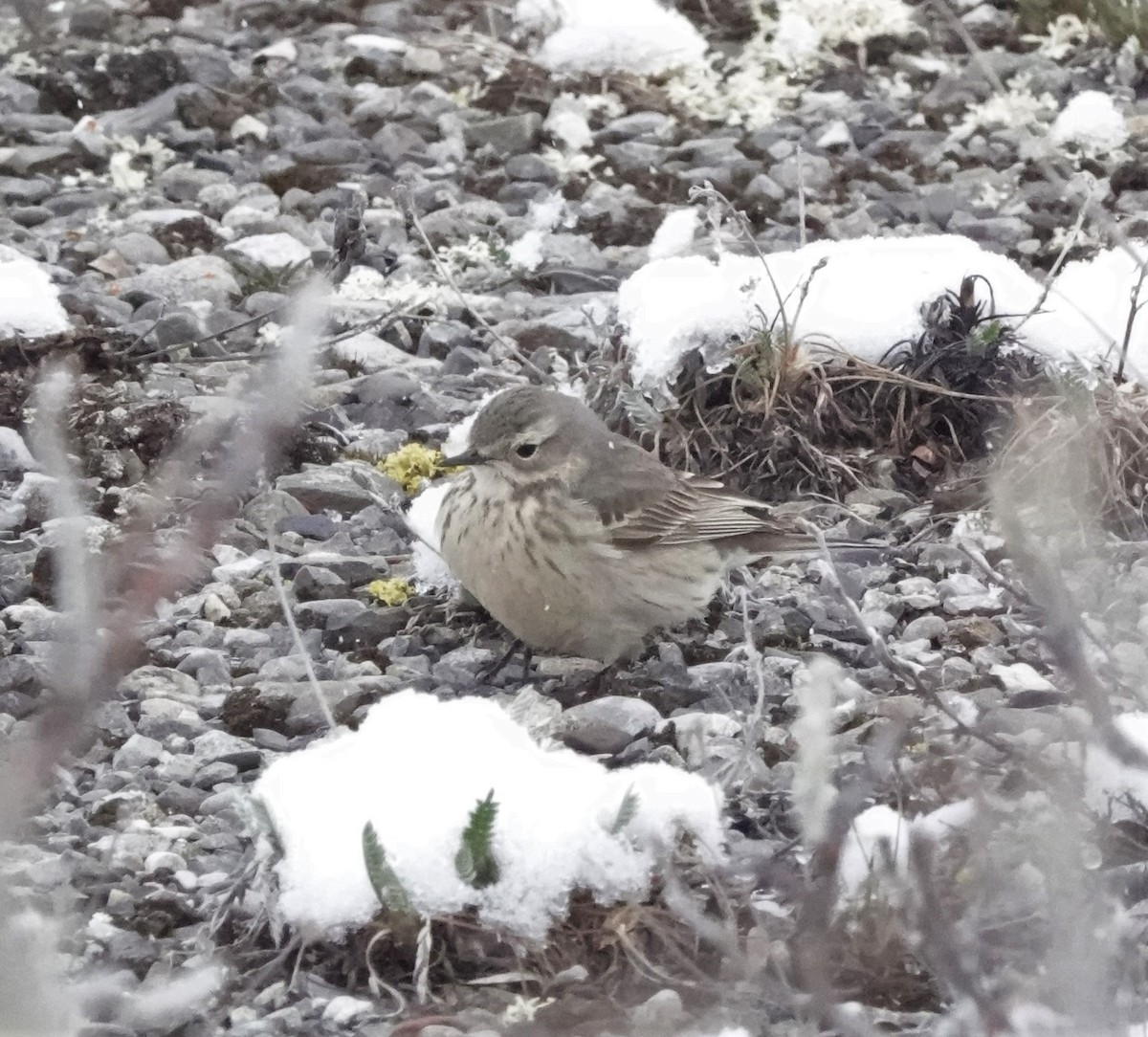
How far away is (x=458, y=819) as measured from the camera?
4398 mm

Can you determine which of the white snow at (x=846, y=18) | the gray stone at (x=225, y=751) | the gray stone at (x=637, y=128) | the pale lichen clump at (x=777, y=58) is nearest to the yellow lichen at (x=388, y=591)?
the gray stone at (x=225, y=751)

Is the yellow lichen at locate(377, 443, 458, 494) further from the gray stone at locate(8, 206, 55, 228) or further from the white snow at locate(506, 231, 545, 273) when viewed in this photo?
the gray stone at locate(8, 206, 55, 228)

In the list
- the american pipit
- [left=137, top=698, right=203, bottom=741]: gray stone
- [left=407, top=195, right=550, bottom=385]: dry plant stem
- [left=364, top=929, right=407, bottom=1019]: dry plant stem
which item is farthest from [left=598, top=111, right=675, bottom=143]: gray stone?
[left=364, top=929, right=407, bottom=1019]: dry plant stem

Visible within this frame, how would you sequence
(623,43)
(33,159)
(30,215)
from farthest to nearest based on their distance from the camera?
Result: (623,43), (33,159), (30,215)

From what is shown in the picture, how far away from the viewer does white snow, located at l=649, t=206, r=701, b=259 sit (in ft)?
29.1

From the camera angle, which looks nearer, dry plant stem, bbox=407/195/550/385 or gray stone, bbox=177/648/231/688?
gray stone, bbox=177/648/231/688

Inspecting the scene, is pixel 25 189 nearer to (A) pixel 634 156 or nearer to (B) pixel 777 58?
(A) pixel 634 156

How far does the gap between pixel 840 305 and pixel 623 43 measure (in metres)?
3.94

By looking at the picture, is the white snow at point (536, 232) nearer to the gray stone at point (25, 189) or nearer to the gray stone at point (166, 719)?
the gray stone at point (25, 189)

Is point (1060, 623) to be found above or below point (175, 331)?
above

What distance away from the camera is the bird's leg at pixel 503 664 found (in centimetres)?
609

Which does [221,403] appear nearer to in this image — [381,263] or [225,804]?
[381,263]

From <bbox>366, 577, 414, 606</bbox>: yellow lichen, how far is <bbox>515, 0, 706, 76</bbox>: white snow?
518 centimetres

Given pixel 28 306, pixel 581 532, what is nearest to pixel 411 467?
pixel 581 532
